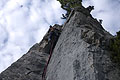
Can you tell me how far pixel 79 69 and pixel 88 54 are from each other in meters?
0.85

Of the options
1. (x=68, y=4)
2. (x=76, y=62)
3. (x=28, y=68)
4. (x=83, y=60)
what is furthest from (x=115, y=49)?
(x=68, y=4)

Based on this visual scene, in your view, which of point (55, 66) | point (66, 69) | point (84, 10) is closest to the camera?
point (66, 69)

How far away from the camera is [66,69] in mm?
9039

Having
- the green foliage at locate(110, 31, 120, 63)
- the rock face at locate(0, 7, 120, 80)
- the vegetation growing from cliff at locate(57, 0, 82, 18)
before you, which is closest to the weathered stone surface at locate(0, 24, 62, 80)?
the rock face at locate(0, 7, 120, 80)

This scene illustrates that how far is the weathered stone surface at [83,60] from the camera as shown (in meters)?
8.13

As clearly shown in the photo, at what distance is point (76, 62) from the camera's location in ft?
28.9

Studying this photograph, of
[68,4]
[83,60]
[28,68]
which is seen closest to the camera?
[83,60]

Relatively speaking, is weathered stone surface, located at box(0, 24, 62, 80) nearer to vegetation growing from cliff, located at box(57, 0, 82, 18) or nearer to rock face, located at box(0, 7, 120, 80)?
rock face, located at box(0, 7, 120, 80)

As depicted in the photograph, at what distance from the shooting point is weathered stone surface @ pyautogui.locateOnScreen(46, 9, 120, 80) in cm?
813

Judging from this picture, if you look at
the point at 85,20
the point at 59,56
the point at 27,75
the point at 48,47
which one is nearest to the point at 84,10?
the point at 85,20

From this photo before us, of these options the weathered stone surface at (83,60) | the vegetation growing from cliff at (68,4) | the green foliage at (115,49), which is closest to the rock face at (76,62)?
the weathered stone surface at (83,60)

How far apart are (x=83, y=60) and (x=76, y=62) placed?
30cm

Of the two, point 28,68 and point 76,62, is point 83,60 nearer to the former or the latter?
point 76,62

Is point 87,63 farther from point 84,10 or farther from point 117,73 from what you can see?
point 84,10
